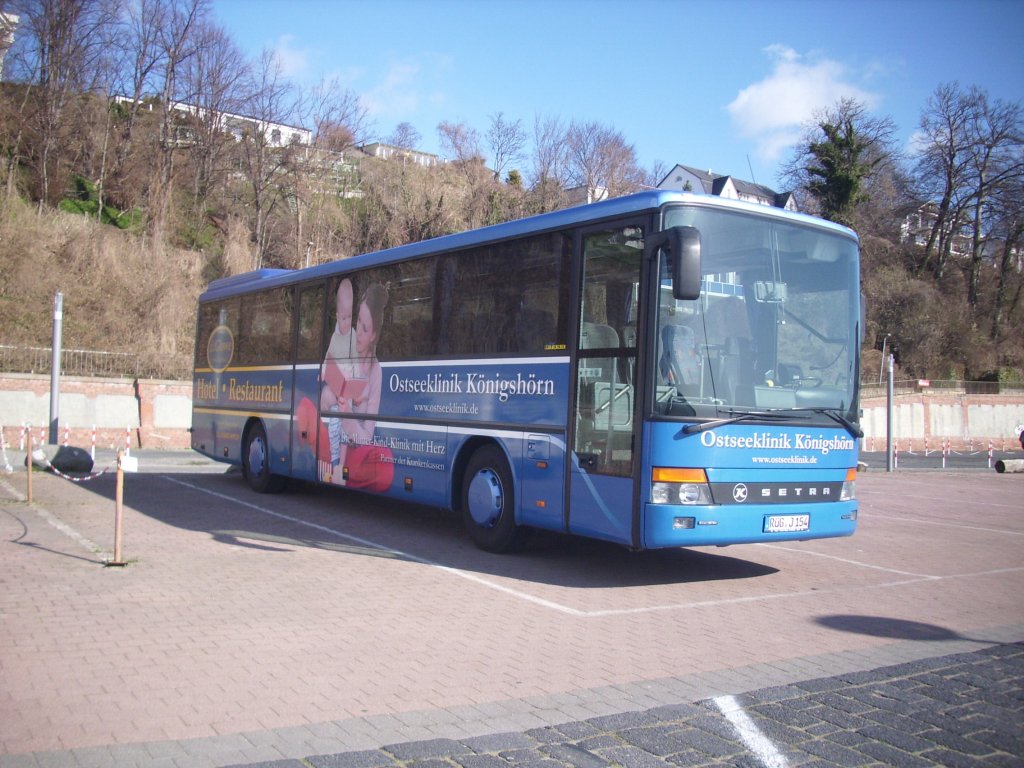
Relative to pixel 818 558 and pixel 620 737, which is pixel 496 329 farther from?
pixel 620 737

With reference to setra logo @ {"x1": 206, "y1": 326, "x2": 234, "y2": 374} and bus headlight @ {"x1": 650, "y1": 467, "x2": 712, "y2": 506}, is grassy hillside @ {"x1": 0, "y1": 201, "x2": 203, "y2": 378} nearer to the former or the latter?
setra logo @ {"x1": 206, "y1": 326, "x2": 234, "y2": 374}

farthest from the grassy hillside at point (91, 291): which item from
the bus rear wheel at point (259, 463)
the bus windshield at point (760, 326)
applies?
the bus windshield at point (760, 326)

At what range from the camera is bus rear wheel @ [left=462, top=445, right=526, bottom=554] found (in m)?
10.0

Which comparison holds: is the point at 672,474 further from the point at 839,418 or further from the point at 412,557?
the point at 412,557

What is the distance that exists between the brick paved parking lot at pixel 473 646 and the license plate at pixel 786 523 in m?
0.64

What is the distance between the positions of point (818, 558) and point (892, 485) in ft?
43.8

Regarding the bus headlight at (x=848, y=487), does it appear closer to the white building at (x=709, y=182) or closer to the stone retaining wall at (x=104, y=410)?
the stone retaining wall at (x=104, y=410)

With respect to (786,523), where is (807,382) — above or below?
above

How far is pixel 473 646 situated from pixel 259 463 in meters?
9.93

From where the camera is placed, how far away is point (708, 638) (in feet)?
23.0

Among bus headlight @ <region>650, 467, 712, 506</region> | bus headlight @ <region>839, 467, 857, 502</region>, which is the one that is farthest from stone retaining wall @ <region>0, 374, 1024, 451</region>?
bus headlight @ <region>650, 467, 712, 506</region>

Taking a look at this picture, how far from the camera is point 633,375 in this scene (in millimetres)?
8398

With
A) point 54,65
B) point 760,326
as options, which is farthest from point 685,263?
point 54,65

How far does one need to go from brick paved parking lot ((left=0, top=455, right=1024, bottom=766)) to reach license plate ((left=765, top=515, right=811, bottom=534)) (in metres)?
0.64
